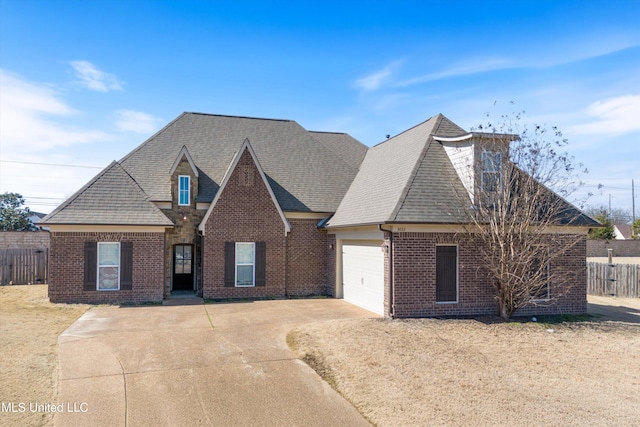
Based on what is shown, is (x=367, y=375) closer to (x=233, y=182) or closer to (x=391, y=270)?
(x=391, y=270)

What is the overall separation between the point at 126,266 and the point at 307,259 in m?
7.00

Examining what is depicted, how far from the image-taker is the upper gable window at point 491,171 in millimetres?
13338

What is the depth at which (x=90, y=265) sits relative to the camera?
50.9 feet

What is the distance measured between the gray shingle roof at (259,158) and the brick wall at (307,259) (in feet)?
3.01

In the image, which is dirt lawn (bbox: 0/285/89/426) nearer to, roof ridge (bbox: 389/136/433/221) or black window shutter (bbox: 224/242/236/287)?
black window shutter (bbox: 224/242/236/287)

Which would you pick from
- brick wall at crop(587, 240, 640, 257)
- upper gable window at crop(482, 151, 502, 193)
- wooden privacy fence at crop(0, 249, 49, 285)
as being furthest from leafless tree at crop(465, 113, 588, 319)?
brick wall at crop(587, 240, 640, 257)

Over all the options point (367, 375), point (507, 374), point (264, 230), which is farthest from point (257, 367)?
point (264, 230)

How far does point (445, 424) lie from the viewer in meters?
5.96

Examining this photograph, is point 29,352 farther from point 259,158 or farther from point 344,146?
point 344,146

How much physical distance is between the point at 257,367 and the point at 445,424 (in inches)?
149

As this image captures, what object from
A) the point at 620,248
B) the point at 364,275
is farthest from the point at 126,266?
the point at 620,248

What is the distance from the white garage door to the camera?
13.9 metres

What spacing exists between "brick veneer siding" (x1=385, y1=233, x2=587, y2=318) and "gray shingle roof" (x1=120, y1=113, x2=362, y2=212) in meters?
6.12

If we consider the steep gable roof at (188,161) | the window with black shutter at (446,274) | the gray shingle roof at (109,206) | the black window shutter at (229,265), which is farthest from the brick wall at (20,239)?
the window with black shutter at (446,274)
